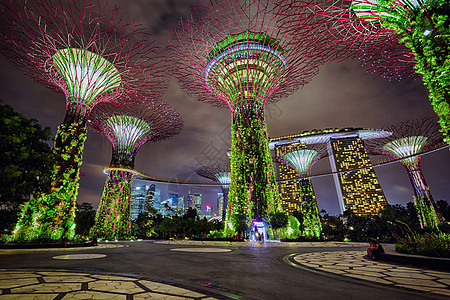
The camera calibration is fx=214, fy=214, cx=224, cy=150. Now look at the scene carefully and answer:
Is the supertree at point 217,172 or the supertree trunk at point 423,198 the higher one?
the supertree at point 217,172

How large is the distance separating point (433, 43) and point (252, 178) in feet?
47.0

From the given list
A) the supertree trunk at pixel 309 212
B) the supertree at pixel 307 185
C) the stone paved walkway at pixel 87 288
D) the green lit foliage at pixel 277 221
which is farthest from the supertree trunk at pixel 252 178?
the stone paved walkway at pixel 87 288

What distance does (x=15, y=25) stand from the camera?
10.1m

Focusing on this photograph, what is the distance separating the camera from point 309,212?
29.2 meters

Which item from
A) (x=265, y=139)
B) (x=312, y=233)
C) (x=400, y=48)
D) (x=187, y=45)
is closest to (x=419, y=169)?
(x=312, y=233)

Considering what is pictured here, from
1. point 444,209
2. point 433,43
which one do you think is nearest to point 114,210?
point 433,43

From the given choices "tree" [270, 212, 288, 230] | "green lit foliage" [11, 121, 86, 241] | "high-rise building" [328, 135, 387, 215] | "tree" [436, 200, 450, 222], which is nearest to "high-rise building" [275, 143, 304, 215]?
"high-rise building" [328, 135, 387, 215]

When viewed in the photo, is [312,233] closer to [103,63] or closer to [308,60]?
[308,60]

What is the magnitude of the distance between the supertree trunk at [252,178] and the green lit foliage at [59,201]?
11702 millimetres

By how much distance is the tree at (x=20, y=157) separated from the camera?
6547 millimetres

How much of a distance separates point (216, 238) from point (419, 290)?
61.7ft

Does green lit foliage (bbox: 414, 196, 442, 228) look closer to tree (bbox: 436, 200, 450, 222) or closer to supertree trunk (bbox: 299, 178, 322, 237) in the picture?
supertree trunk (bbox: 299, 178, 322, 237)

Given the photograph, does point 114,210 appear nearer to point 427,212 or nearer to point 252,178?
point 252,178

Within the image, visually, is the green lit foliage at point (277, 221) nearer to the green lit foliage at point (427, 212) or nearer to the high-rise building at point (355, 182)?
the green lit foliage at point (427, 212)
